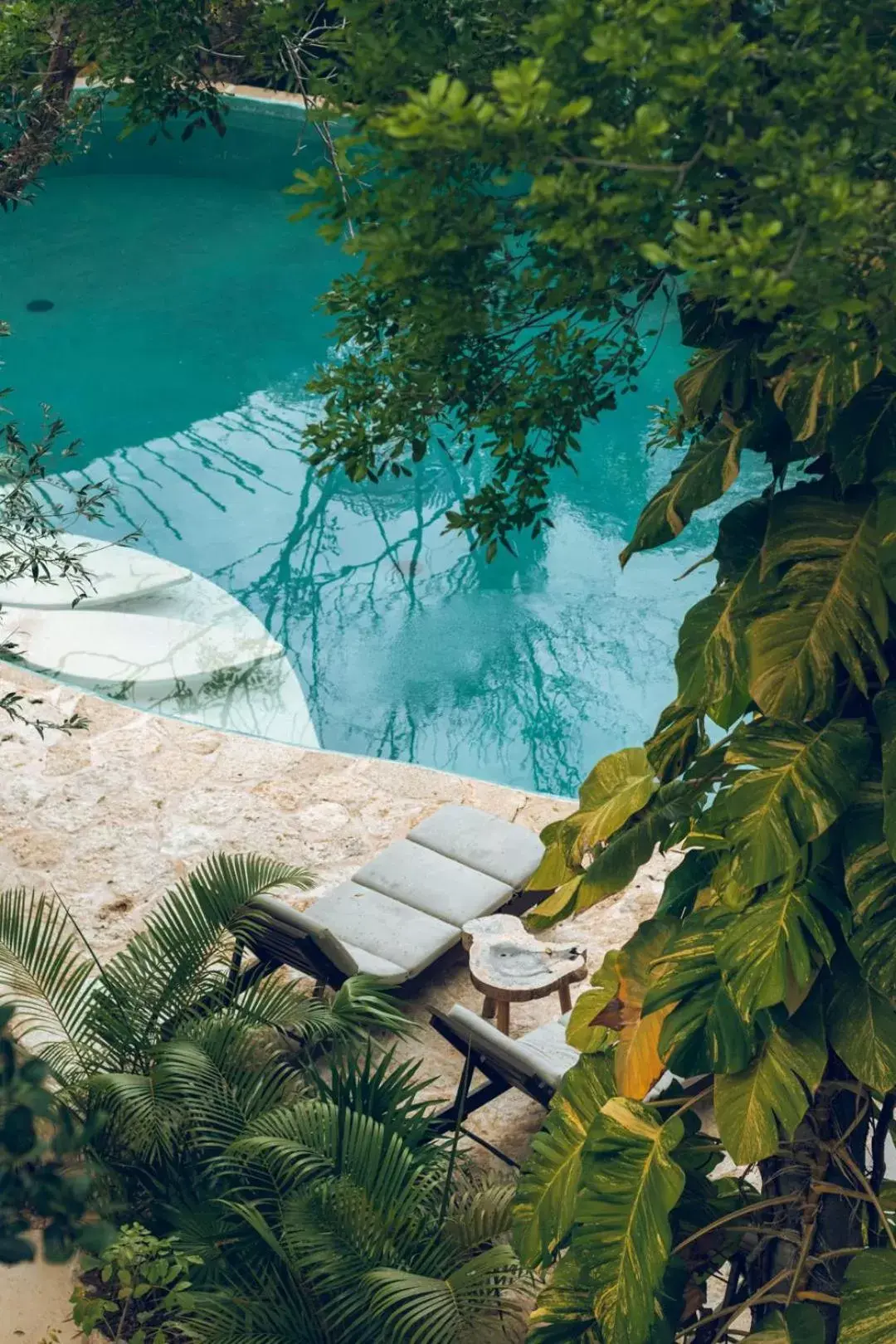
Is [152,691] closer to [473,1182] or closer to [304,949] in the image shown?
[304,949]

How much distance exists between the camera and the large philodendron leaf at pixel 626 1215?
2.82 m

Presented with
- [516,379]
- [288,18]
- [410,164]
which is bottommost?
[516,379]

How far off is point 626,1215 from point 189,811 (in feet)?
14.8

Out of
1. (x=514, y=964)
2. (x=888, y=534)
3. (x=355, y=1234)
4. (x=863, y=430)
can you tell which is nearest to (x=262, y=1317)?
(x=355, y=1234)

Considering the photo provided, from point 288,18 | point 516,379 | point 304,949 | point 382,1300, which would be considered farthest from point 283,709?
point 288,18

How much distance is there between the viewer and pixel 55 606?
29.8ft

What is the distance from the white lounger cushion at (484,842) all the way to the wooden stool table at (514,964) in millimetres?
537

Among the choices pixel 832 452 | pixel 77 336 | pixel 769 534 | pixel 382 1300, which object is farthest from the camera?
pixel 77 336

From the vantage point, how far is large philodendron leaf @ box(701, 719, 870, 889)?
2.62 m

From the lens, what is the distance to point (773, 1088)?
2.77 m

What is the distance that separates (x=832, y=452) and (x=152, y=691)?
261 inches

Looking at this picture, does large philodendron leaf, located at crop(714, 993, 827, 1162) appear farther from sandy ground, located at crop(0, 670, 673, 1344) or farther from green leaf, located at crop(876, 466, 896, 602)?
sandy ground, located at crop(0, 670, 673, 1344)

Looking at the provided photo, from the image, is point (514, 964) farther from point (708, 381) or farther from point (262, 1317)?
point (708, 381)

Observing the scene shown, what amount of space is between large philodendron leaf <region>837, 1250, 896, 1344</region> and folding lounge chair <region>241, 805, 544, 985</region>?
8.89ft
